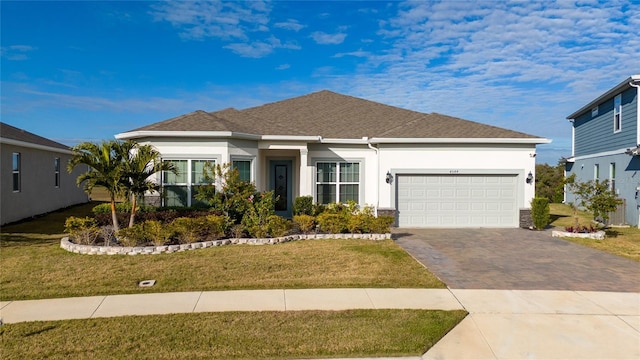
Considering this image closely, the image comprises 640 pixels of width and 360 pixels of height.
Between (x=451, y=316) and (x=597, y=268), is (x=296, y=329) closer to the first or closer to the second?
(x=451, y=316)

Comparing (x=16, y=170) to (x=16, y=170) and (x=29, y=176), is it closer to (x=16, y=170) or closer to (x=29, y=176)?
(x=16, y=170)

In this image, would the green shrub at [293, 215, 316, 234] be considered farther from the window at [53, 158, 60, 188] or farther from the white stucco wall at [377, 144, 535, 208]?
the window at [53, 158, 60, 188]

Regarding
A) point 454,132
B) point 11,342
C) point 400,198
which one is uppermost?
point 454,132

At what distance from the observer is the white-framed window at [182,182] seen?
13.3 meters

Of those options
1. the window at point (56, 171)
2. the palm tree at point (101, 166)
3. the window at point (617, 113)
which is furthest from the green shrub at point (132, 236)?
the window at point (617, 113)

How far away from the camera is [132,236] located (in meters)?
9.96

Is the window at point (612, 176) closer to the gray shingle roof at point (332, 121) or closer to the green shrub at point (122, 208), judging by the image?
the gray shingle roof at point (332, 121)

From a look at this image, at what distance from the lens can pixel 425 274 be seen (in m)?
7.96

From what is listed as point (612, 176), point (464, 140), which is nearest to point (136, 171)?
point (464, 140)

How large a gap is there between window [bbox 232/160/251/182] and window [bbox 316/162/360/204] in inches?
113

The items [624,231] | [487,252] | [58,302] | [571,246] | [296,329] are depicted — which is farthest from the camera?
[624,231]

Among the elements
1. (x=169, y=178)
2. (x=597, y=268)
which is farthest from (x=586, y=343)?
(x=169, y=178)

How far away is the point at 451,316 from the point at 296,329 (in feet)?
7.52

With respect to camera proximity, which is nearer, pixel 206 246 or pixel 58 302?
pixel 58 302
